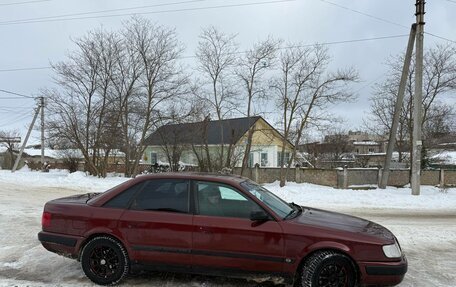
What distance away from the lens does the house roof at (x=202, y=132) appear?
24.8m

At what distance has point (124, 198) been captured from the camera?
210 inches

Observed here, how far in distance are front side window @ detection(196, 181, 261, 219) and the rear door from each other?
0.57 feet

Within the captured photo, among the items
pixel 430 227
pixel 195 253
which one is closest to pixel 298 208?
pixel 195 253

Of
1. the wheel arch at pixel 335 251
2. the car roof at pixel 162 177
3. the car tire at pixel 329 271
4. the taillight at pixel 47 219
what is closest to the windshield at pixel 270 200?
the car roof at pixel 162 177

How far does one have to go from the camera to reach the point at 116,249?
518 centimetres

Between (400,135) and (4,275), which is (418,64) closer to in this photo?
(400,135)

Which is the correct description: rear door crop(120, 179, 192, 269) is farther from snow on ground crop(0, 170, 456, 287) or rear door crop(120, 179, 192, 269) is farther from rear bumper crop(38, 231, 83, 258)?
rear bumper crop(38, 231, 83, 258)

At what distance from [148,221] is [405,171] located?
21.4 metres

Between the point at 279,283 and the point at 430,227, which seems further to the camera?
the point at 430,227

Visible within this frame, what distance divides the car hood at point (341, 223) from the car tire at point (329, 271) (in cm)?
34

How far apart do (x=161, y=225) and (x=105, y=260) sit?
87 cm

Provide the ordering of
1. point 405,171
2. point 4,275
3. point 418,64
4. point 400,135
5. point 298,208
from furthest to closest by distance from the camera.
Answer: point 400,135 < point 405,171 < point 418,64 < point 298,208 < point 4,275

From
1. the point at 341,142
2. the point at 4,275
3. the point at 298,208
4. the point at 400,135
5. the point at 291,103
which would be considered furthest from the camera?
the point at 341,142

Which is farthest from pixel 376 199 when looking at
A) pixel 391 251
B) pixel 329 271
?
pixel 329 271
